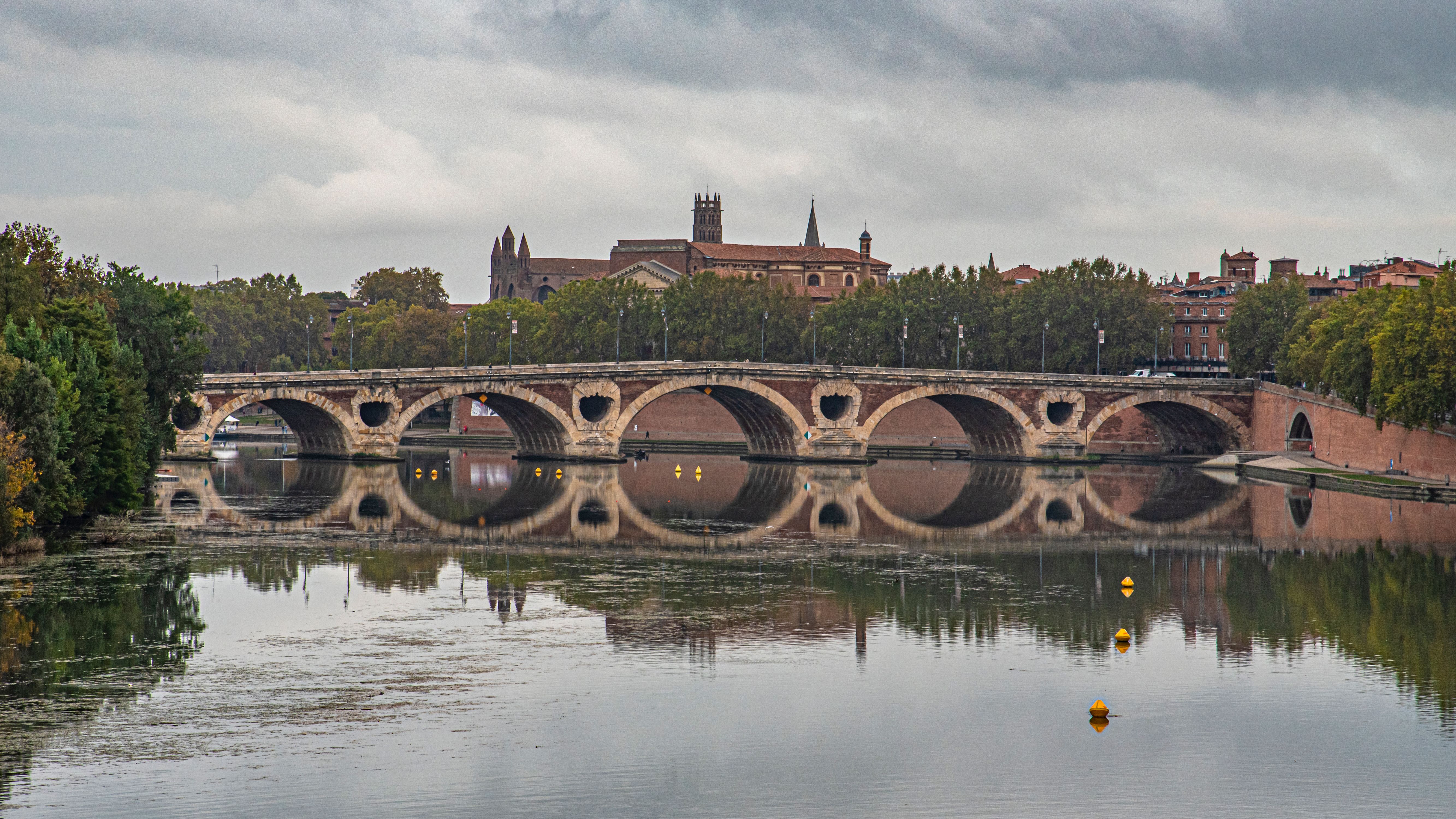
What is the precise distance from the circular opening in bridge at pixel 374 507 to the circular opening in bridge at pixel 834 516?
15.9 meters

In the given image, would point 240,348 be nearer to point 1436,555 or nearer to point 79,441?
point 79,441

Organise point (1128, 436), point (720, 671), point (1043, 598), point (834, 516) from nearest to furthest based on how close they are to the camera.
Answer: point (720, 671)
point (1043, 598)
point (834, 516)
point (1128, 436)

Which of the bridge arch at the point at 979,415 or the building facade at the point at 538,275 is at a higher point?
the building facade at the point at 538,275

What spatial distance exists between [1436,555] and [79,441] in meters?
40.4

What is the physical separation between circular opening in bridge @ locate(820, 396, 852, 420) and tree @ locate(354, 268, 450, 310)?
258ft

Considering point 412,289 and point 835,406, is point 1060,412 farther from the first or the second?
point 412,289

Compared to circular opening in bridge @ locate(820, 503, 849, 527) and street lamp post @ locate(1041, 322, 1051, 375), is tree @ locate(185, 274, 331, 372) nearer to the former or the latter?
street lamp post @ locate(1041, 322, 1051, 375)

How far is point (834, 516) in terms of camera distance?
58.9 meters

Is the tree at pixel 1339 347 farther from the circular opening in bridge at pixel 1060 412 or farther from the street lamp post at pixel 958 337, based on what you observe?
the street lamp post at pixel 958 337

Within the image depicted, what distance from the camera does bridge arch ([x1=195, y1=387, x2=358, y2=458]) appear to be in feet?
256

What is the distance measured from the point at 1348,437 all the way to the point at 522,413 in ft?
147

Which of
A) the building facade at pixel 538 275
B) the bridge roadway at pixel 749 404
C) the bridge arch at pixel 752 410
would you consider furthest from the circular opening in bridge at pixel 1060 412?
the building facade at pixel 538 275

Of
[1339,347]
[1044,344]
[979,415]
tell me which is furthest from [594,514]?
[1044,344]

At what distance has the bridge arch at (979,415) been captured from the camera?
91.8 metres
